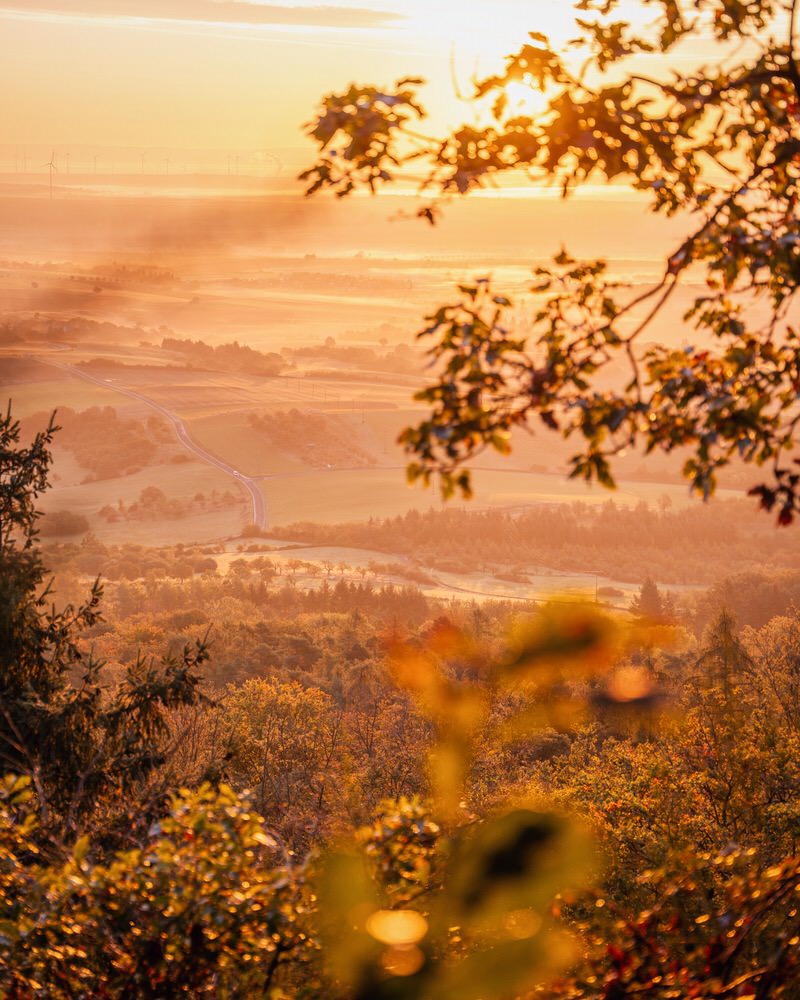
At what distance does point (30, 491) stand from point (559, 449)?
564 ft

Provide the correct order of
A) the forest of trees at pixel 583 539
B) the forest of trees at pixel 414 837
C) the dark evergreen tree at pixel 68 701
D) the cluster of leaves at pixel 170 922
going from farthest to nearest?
1. the forest of trees at pixel 583 539
2. the dark evergreen tree at pixel 68 701
3. the cluster of leaves at pixel 170 922
4. the forest of trees at pixel 414 837

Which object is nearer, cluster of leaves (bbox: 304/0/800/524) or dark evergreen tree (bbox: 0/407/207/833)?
cluster of leaves (bbox: 304/0/800/524)

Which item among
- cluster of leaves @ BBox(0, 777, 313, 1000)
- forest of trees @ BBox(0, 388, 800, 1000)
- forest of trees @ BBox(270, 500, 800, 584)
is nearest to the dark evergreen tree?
forest of trees @ BBox(0, 388, 800, 1000)

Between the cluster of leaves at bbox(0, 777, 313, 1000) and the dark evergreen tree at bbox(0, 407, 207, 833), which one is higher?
the cluster of leaves at bbox(0, 777, 313, 1000)

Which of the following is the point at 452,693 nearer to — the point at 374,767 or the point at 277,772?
the point at 374,767


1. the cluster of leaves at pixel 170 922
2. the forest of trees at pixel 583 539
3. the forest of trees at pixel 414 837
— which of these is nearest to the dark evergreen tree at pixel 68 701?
the forest of trees at pixel 414 837

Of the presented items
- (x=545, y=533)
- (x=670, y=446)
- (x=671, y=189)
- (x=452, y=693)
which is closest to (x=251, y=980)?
(x=452, y=693)

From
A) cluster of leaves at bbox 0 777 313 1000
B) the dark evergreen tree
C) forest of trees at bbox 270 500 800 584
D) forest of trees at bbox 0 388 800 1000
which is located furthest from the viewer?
forest of trees at bbox 270 500 800 584

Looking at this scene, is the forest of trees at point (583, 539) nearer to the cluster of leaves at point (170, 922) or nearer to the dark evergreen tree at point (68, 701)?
the dark evergreen tree at point (68, 701)

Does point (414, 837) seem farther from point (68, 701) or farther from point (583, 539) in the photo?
point (583, 539)

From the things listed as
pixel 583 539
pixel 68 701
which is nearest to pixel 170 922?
pixel 68 701

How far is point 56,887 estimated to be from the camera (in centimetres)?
579

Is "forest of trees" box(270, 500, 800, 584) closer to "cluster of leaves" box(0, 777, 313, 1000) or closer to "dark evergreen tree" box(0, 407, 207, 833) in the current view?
"dark evergreen tree" box(0, 407, 207, 833)

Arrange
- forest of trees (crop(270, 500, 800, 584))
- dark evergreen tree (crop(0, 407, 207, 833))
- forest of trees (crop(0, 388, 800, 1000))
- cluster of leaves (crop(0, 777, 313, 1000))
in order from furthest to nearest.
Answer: forest of trees (crop(270, 500, 800, 584))
dark evergreen tree (crop(0, 407, 207, 833))
cluster of leaves (crop(0, 777, 313, 1000))
forest of trees (crop(0, 388, 800, 1000))
